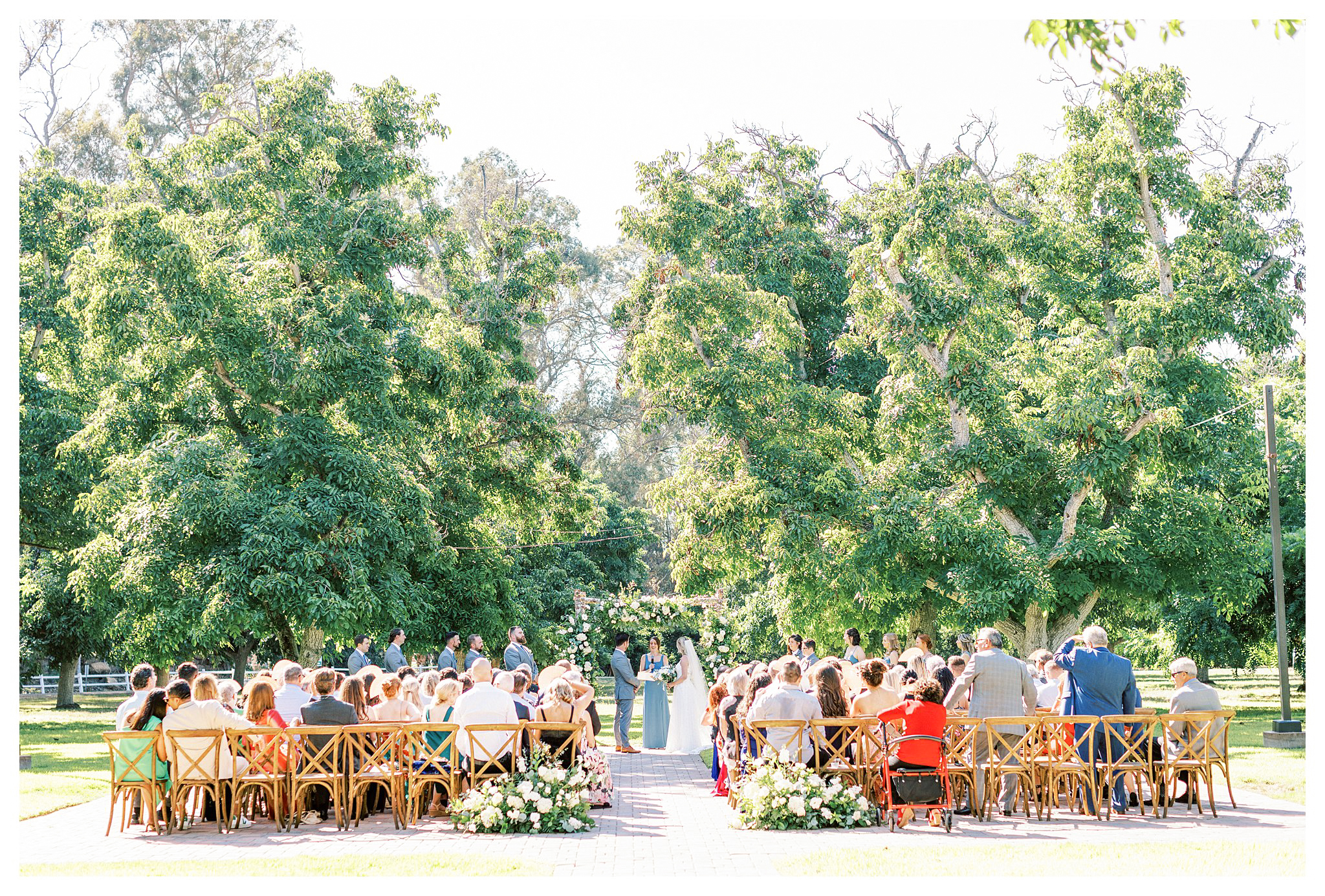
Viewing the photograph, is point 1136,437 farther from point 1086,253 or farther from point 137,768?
point 137,768

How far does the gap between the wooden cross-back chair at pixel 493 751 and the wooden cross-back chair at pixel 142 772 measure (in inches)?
98.8

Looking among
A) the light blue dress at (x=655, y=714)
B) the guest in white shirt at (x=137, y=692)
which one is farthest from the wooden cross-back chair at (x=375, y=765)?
the light blue dress at (x=655, y=714)

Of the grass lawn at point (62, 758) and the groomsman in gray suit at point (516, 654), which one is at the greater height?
the groomsman in gray suit at point (516, 654)

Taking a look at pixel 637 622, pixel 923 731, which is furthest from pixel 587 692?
pixel 637 622

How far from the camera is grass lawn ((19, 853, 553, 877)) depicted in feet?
27.3

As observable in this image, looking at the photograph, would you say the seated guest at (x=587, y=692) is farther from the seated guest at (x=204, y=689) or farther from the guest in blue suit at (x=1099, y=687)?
the guest in blue suit at (x=1099, y=687)

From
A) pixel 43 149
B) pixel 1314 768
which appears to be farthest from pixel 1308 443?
pixel 43 149

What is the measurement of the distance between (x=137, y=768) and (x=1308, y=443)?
10.1 metres

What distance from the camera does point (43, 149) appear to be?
94.7 ft

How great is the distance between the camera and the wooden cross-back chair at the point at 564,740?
10961 millimetres

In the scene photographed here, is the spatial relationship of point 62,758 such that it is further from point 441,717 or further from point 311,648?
point 441,717

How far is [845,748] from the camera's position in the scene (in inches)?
423

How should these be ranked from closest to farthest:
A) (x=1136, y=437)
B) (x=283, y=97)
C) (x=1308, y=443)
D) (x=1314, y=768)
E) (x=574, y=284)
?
(x=1314, y=768) < (x=1308, y=443) < (x=1136, y=437) < (x=283, y=97) < (x=574, y=284)

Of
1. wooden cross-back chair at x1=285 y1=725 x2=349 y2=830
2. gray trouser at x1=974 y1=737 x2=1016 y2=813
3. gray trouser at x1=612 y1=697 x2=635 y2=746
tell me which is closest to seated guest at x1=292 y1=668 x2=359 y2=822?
wooden cross-back chair at x1=285 y1=725 x2=349 y2=830
